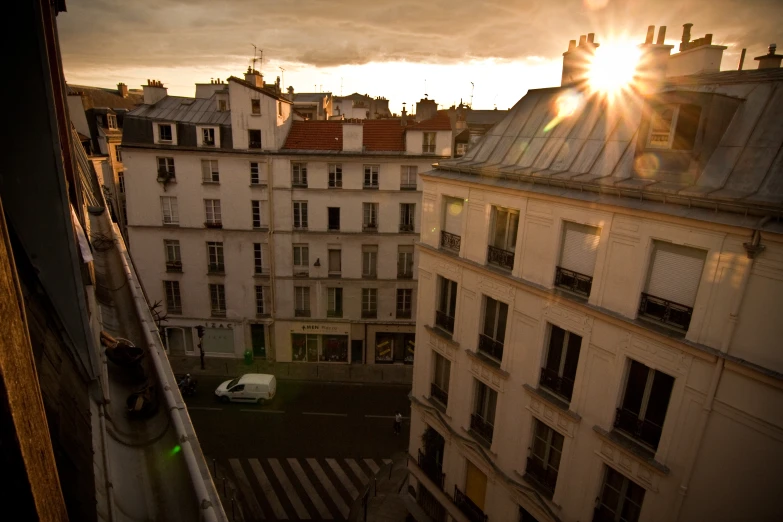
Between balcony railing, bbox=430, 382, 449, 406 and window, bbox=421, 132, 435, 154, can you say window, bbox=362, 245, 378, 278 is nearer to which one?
window, bbox=421, 132, 435, 154

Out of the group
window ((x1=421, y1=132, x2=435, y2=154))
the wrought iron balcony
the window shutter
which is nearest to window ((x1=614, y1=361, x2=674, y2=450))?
the wrought iron balcony

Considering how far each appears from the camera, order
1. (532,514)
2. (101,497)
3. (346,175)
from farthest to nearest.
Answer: (346,175)
(532,514)
(101,497)

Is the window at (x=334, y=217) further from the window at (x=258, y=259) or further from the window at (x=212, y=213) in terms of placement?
the window at (x=212, y=213)

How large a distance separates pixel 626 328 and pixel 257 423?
74.6ft

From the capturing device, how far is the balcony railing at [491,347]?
48.1 feet

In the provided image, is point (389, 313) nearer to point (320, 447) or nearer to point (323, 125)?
point (320, 447)

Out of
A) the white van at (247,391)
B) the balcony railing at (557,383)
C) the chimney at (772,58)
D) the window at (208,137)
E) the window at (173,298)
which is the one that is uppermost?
the chimney at (772,58)

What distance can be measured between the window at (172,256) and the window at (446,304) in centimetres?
2259

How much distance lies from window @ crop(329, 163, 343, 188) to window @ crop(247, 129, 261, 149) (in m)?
5.15

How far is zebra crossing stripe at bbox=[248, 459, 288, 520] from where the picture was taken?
20797 millimetres

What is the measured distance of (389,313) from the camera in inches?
1293

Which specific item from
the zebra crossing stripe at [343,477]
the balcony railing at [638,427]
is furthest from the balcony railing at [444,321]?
the zebra crossing stripe at [343,477]

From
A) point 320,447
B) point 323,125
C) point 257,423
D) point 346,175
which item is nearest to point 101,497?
point 320,447

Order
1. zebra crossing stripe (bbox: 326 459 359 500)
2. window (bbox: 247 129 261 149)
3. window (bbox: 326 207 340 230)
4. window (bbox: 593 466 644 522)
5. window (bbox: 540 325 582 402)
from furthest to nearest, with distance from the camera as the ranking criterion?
window (bbox: 326 207 340 230)
window (bbox: 247 129 261 149)
zebra crossing stripe (bbox: 326 459 359 500)
window (bbox: 540 325 582 402)
window (bbox: 593 466 644 522)
